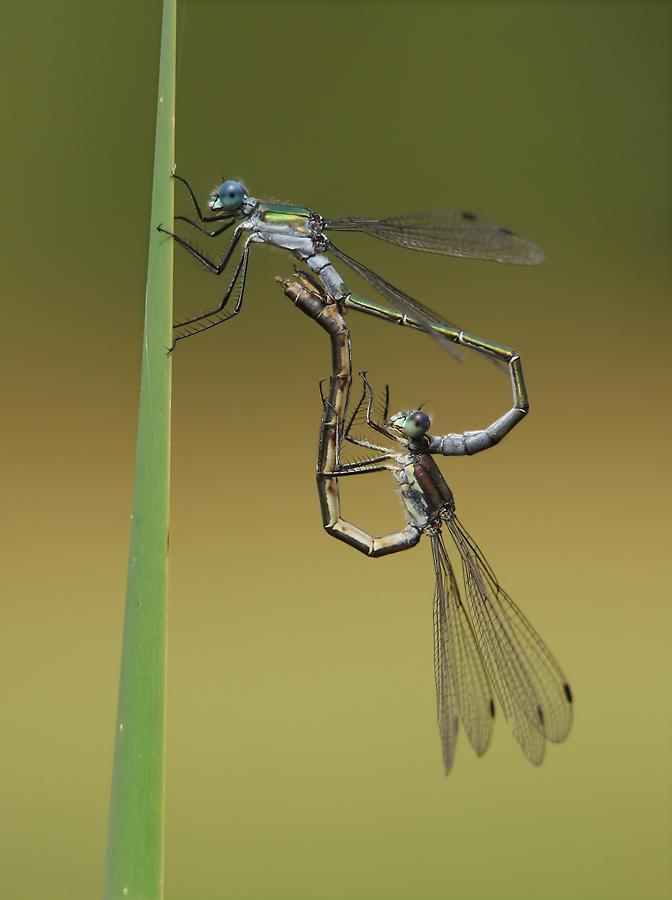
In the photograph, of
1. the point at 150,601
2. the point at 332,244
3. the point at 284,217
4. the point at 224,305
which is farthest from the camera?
the point at 332,244

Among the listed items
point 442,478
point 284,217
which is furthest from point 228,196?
point 442,478

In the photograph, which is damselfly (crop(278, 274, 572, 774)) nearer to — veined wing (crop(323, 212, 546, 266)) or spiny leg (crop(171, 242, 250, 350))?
veined wing (crop(323, 212, 546, 266))

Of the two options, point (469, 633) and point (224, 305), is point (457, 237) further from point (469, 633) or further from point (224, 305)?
point (469, 633)

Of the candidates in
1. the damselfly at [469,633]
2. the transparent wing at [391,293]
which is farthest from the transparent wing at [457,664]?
the transparent wing at [391,293]

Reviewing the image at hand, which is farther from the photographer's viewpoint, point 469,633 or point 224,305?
point 469,633

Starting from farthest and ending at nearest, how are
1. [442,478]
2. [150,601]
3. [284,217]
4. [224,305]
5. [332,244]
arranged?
[442,478], [332,244], [284,217], [224,305], [150,601]

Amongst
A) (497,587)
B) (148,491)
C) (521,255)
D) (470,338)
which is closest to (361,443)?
(470,338)

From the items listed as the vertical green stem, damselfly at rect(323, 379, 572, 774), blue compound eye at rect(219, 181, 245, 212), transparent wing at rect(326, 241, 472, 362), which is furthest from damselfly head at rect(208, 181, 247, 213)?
damselfly at rect(323, 379, 572, 774)
